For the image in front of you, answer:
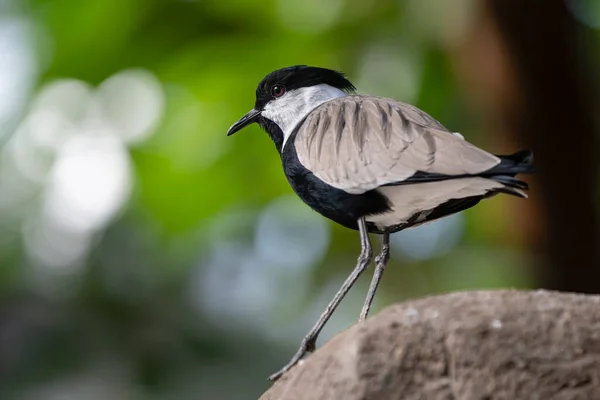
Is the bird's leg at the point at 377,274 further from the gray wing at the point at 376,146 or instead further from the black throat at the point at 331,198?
the gray wing at the point at 376,146

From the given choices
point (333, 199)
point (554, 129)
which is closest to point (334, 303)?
point (333, 199)

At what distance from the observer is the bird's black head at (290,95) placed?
4547 millimetres

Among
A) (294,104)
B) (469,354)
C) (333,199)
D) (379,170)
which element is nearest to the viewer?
(469,354)

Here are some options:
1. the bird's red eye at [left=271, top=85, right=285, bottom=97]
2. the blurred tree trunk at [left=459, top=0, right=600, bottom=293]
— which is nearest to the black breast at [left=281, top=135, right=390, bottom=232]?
the bird's red eye at [left=271, top=85, right=285, bottom=97]

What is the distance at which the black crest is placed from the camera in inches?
180

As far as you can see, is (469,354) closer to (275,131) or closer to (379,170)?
(379,170)

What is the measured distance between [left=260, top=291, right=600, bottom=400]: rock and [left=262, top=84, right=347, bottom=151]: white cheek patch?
4.68 feet

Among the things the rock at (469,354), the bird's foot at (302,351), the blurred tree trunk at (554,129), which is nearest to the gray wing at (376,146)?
the rock at (469,354)

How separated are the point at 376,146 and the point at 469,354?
111 centimetres

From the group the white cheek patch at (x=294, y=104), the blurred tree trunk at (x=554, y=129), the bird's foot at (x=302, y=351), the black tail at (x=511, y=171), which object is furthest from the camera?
the blurred tree trunk at (x=554, y=129)

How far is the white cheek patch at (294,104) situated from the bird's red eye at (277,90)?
0.09 ft

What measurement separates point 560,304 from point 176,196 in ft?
18.0

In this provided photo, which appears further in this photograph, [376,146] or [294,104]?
[294,104]

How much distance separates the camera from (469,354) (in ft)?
10.6
